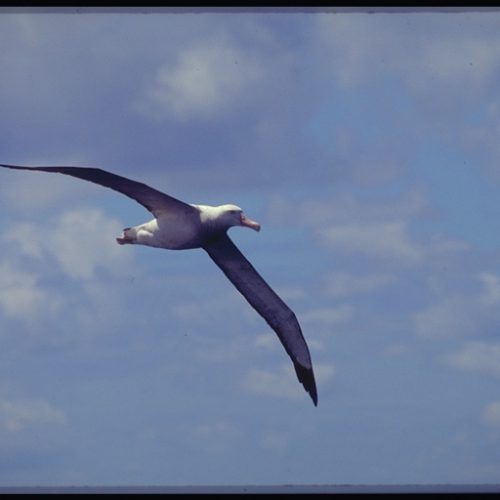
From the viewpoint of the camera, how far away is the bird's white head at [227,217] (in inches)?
479

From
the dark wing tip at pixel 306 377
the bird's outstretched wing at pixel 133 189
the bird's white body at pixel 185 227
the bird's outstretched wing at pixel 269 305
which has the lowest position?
the dark wing tip at pixel 306 377

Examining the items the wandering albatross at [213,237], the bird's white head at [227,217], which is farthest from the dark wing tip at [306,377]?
the bird's white head at [227,217]

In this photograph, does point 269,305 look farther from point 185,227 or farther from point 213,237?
point 185,227

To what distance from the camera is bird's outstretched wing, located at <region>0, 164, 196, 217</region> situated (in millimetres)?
11141

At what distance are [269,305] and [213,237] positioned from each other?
110 centimetres

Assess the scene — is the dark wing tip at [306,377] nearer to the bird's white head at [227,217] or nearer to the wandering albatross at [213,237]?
the wandering albatross at [213,237]

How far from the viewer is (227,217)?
12.2 meters

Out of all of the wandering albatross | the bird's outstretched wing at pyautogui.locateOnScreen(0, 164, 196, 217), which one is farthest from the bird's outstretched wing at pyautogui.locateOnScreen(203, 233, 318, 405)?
the bird's outstretched wing at pyautogui.locateOnScreen(0, 164, 196, 217)

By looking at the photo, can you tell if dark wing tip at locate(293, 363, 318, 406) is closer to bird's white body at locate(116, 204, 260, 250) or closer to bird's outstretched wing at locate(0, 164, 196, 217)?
bird's white body at locate(116, 204, 260, 250)

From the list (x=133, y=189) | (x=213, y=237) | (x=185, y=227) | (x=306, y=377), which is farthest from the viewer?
(x=306, y=377)

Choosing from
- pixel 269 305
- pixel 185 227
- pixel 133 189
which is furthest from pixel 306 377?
pixel 133 189
